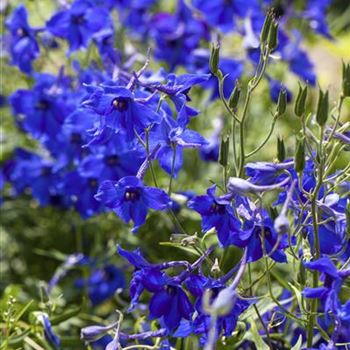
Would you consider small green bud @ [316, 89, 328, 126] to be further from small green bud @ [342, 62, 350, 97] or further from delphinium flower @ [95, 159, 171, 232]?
delphinium flower @ [95, 159, 171, 232]

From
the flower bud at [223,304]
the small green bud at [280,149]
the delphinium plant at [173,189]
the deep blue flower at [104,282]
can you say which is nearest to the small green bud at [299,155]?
the delphinium plant at [173,189]

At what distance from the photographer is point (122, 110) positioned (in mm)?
1402

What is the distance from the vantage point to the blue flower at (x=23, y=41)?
2256 mm

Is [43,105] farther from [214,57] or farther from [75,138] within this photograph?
[214,57]

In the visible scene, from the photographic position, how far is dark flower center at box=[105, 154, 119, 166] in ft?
6.47

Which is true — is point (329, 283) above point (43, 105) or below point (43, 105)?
above

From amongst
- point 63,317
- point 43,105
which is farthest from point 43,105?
point 63,317

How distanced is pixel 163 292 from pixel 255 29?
4.64 feet

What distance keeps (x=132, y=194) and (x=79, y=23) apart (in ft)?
2.88

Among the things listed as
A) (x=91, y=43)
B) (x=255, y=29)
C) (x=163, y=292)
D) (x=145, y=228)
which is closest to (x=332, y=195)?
(x=163, y=292)

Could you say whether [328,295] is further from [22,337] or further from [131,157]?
[131,157]

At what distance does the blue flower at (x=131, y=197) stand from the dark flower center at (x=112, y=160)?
52 cm

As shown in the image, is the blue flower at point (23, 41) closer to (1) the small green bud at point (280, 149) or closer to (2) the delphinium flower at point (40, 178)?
(2) the delphinium flower at point (40, 178)

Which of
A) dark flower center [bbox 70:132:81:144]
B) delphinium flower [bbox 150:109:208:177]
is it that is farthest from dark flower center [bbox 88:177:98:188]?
delphinium flower [bbox 150:109:208:177]
